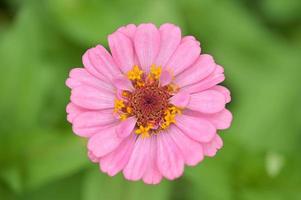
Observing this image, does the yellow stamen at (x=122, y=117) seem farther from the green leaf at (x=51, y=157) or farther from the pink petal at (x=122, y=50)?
the green leaf at (x=51, y=157)

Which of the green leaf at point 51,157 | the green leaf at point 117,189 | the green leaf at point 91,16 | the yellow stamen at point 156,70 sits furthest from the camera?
the green leaf at point 91,16

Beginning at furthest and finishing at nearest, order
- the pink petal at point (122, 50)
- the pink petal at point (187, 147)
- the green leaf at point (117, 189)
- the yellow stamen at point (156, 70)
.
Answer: the green leaf at point (117, 189)
the yellow stamen at point (156, 70)
the pink petal at point (122, 50)
the pink petal at point (187, 147)

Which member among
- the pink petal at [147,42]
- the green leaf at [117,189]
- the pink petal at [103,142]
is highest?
the pink petal at [147,42]

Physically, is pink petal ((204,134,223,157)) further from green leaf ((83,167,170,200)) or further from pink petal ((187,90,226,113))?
green leaf ((83,167,170,200))

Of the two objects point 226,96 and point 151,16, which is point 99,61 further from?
point 151,16

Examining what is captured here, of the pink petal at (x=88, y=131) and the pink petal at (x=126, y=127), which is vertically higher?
the pink petal at (x=88, y=131)

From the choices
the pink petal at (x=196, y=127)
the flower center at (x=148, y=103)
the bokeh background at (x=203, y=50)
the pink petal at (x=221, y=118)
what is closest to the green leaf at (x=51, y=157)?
the bokeh background at (x=203, y=50)

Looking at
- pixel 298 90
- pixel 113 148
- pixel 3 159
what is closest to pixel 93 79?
pixel 113 148
